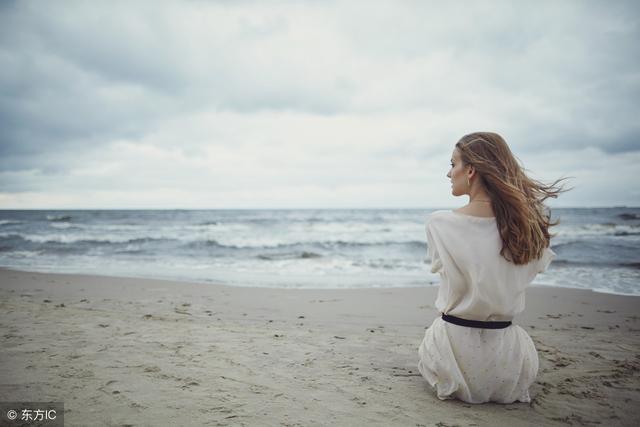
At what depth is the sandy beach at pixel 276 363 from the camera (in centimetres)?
235

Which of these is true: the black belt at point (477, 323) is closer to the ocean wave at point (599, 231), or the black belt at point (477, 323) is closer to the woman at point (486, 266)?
the woman at point (486, 266)

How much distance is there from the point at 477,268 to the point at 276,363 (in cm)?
205

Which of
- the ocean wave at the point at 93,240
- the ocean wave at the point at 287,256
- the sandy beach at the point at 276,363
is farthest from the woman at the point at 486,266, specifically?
the ocean wave at the point at 93,240

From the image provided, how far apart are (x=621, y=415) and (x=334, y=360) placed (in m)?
2.15

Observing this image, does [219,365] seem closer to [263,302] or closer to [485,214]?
[485,214]

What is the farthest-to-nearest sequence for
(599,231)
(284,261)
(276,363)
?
(599,231), (284,261), (276,363)

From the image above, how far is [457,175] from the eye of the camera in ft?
7.79

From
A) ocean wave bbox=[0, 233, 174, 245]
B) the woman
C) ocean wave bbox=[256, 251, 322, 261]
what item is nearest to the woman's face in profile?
the woman

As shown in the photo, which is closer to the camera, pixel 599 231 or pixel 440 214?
pixel 440 214

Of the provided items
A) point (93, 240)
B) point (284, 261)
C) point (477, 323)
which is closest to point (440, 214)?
point (477, 323)

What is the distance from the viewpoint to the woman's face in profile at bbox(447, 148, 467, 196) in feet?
7.70

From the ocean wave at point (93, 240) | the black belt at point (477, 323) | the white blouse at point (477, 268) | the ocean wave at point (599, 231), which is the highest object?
the white blouse at point (477, 268)

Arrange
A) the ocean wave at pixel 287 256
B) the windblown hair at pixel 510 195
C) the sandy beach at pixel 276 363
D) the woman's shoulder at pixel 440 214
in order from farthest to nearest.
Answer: the ocean wave at pixel 287 256 < the sandy beach at pixel 276 363 < the woman's shoulder at pixel 440 214 < the windblown hair at pixel 510 195

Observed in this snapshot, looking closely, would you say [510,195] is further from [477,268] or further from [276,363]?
[276,363]
